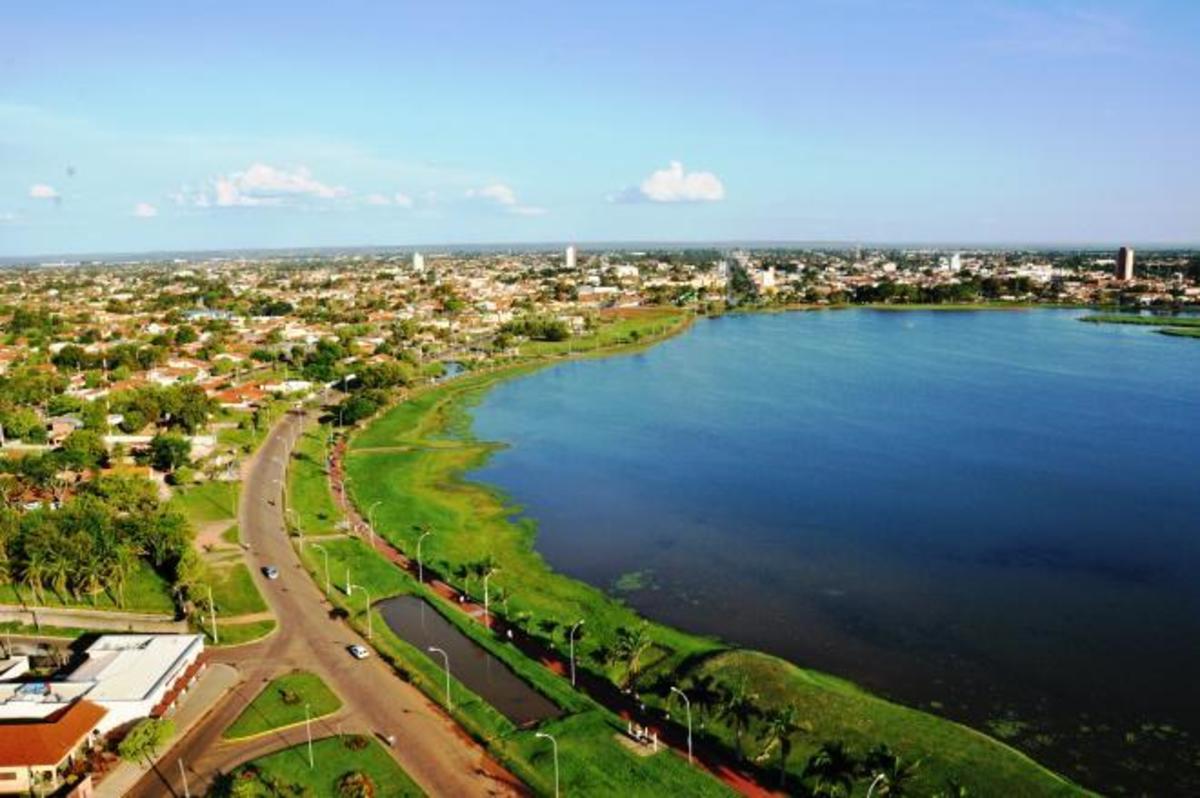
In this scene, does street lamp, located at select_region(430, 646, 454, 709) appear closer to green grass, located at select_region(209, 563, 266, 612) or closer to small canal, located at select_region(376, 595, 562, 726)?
small canal, located at select_region(376, 595, 562, 726)

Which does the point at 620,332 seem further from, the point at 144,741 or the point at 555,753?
the point at 144,741

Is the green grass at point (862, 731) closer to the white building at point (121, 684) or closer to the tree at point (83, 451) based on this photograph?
the white building at point (121, 684)

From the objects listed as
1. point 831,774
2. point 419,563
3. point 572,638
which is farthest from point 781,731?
point 419,563

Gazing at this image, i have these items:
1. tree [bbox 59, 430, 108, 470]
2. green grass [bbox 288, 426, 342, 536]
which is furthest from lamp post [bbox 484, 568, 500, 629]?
tree [bbox 59, 430, 108, 470]

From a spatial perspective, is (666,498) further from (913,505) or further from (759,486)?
(913,505)

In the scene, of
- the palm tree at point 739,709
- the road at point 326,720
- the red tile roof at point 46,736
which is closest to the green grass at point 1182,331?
the palm tree at point 739,709

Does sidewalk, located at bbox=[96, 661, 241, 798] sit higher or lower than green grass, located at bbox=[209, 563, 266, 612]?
lower
